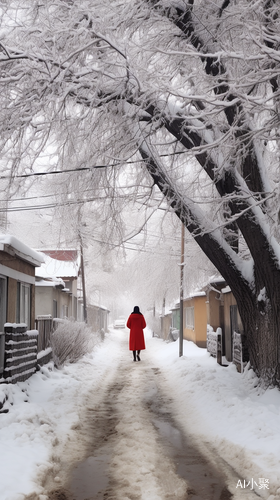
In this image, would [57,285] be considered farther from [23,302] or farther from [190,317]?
[190,317]

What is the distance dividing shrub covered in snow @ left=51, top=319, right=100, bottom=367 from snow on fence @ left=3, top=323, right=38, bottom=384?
2911 millimetres

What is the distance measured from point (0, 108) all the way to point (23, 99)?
20.0 inches

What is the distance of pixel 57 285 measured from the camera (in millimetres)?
19219

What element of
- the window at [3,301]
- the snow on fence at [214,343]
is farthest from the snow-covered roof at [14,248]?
the snow on fence at [214,343]

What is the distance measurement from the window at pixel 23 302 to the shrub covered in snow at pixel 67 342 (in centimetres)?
137

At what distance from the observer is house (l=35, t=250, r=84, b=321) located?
19.6 m

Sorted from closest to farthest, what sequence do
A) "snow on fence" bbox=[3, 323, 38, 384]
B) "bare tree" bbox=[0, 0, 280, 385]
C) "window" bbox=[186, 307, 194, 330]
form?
1. "bare tree" bbox=[0, 0, 280, 385]
2. "snow on fence" bbox=[3, 323, 38, 384]
3. "window" bbox=[186, 307, 194, 330]

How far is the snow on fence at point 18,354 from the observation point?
28.6 ft

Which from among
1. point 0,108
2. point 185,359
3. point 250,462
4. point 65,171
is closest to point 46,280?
point 185,359

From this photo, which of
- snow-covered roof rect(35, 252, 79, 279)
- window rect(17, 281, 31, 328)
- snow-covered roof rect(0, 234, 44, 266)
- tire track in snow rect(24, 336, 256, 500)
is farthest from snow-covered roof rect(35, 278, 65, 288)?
tire track in snow rect(24, 336, 256, 500)

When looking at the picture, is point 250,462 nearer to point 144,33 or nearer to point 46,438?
point 46,438

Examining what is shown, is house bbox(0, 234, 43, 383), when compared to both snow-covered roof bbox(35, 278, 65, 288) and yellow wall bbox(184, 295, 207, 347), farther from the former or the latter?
yellow wall bbox(184, 295, 207, 347)

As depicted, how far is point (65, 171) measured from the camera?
10117mm

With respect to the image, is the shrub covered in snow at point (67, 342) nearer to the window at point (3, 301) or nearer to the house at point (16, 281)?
Result: the house at point (16, 281)
